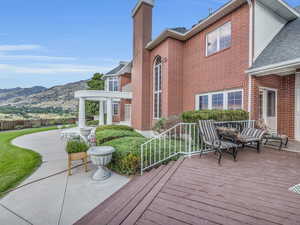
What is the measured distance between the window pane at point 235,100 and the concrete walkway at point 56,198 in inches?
222

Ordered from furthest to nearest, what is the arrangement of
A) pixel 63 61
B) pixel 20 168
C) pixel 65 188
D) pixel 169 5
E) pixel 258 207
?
pixel 63 61 < pixel 169 5 < pixel 20 168 < pixel 65 188 < pixel 258 207

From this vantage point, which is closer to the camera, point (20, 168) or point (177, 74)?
point (20, 168)

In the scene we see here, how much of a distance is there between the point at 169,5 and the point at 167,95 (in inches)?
331

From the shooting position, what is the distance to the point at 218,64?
299 inches

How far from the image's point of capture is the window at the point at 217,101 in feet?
24.6

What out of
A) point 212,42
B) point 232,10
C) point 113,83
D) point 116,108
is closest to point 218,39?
point 212,42

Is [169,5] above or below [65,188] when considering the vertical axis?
above

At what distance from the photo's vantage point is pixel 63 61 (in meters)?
24.6

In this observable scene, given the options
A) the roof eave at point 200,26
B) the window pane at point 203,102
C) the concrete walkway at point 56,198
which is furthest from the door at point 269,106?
the concrete walkway at point 56,198

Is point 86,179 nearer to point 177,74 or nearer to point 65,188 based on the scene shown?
point 65,188

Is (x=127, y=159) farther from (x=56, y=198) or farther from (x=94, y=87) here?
(x=94, y=87)

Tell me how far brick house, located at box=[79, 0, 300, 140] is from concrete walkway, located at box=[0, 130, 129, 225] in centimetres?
607

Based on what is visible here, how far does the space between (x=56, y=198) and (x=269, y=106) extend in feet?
28.5

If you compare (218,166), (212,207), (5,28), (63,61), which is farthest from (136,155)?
(63,61)
